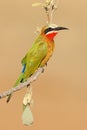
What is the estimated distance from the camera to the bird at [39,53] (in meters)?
1.82

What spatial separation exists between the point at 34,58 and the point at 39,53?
0.06 m

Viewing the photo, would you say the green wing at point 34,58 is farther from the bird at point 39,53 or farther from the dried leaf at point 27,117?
the dried leaf at point 27,117

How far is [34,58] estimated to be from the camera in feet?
6.45

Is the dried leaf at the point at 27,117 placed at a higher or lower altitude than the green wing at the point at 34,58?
lower

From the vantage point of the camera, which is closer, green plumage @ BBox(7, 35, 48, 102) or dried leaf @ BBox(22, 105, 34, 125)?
dried leaf @ BBox(22, 105, 34, 125)

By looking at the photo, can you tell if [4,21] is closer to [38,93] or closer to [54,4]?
[38,93]

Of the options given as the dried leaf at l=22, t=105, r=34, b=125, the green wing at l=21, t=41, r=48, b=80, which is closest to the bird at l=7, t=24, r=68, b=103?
the green wing at l=21, t=41, r=48, b=80

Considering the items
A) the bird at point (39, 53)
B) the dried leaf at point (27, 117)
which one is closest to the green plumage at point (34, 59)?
the bird at point (39, 53)

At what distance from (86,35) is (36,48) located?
569 cm

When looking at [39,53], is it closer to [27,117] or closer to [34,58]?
[34,58]

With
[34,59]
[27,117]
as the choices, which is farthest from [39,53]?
[27,117]

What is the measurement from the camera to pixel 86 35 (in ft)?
25.1

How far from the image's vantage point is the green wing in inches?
71.6

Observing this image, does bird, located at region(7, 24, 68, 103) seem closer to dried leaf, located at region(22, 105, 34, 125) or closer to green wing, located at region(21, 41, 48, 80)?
green wing, located at region(21, 41, 48, 80)
